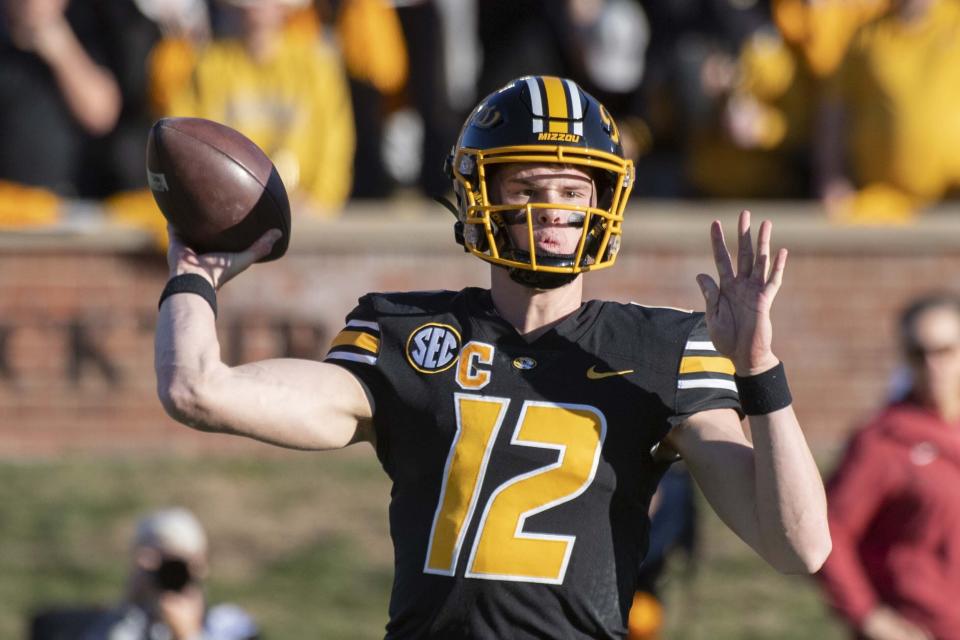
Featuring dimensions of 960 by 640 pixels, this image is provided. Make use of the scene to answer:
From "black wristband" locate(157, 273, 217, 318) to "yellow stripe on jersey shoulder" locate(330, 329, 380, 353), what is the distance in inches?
11.2

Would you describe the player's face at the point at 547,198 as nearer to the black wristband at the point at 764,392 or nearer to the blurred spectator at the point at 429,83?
the black wristband at the point at 764,392

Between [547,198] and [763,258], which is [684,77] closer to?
[547,198]

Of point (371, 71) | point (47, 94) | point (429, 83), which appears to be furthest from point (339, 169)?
point (47, 94)

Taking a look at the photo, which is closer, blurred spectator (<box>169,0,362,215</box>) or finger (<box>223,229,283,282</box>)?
finger (<box>223,229,283,282</box>)

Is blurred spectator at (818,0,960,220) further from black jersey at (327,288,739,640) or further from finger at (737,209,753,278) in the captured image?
finger at (737,209,753,278)

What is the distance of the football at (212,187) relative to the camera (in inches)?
142

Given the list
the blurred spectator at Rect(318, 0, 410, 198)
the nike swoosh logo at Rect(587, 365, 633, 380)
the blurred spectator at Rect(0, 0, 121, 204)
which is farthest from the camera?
the blurred spectator at Rect(318, 0, 410, 198)

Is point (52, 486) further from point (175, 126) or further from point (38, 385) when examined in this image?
point (175, 126)

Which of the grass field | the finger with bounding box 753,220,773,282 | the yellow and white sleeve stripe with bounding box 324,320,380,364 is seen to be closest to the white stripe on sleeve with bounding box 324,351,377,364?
the yellow and white sleeve stripe with bounding box 324,320,380,364

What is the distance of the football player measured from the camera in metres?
3.32

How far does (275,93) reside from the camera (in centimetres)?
894

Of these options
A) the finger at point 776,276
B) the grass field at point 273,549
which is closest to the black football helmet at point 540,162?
the finger at point 776,276

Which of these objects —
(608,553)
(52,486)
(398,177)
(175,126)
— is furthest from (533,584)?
(398,177)

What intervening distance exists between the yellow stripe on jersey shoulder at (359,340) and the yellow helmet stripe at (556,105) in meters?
0.57
